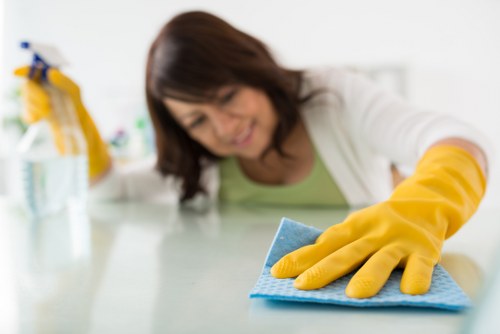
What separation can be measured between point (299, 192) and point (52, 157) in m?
0.58

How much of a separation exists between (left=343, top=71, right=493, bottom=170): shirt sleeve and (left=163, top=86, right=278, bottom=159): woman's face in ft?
0.69

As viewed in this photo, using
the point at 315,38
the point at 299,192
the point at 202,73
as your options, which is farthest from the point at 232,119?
the point at 315,38

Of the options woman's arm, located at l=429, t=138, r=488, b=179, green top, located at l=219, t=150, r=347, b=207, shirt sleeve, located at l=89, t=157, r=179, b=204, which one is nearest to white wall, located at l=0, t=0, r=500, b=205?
shirt sleeve, located at l=89, t=157, r=179, b=204

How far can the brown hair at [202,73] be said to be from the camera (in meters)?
1.06

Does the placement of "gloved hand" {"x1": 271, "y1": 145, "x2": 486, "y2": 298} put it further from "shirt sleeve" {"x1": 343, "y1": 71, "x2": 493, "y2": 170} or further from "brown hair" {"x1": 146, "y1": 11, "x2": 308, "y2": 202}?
"brown hair" {"x1": 146, "y1": 11, "x2": 308, "y2": 202}

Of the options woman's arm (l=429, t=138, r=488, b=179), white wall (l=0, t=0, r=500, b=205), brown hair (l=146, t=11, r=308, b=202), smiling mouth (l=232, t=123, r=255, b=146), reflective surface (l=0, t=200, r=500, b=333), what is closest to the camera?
reflective surface (l=0, t=200, r=500, b=333)

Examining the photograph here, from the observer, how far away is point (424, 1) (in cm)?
297

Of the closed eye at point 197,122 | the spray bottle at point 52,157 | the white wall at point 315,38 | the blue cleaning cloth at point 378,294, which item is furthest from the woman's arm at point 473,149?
the white wall at point 315,38

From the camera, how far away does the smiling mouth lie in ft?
3.82

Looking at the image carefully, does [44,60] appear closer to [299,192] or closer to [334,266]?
[299,192]

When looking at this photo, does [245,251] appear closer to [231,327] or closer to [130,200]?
[231,327]

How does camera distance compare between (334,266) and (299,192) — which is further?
(299,192)

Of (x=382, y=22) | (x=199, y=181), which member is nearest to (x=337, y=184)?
(x=199, y=181)

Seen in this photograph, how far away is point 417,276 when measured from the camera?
383mm
